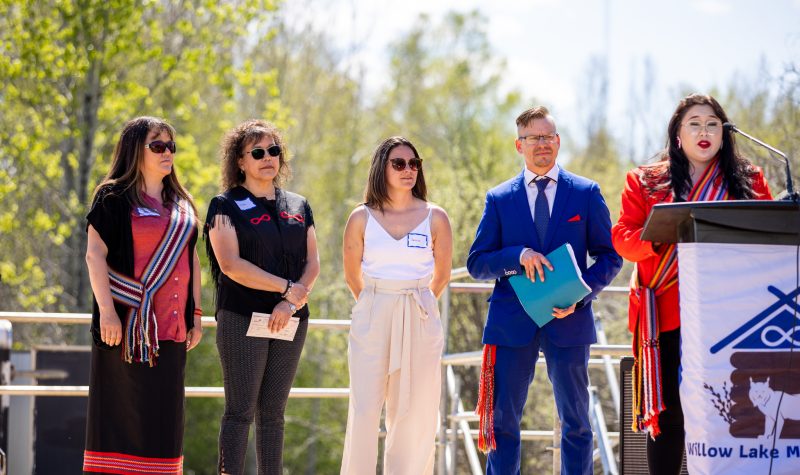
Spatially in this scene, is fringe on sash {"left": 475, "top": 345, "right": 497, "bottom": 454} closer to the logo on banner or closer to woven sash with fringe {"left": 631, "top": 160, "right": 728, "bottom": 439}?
woven sash with fringe {"left": 631, "top": 160, "right": 728, "bottom": 439}

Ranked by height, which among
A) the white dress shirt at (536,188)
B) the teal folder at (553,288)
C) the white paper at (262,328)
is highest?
the white dress shirt at (536,188)

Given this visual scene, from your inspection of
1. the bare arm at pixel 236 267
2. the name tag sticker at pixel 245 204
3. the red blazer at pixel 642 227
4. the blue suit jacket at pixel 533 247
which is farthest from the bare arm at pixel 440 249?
the red blazer at pixel 642 227

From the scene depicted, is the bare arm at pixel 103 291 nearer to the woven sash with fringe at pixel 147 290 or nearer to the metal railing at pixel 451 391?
the woven sash with fringe at pixel 147 290

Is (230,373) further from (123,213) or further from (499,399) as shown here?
(499,399)

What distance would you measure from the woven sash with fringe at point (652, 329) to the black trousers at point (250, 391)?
62.6 inches

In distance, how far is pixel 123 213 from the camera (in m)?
4.82

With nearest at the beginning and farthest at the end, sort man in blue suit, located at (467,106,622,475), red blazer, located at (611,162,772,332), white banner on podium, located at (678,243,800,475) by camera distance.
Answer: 1. white banner on podium, located at (678,243,800,475)
2. red blazer, located at (611,162,772,332)
3. man in blue suit, located at (467,106,622,475)

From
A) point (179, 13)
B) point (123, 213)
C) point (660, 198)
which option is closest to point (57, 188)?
point (179, 13)

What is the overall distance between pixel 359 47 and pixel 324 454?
10.2 metres

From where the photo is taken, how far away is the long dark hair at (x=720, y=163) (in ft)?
13.9

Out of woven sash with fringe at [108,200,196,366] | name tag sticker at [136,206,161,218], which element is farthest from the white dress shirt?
name tag sticker at [136,206,161,218]

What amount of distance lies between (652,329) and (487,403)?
887 millimetres

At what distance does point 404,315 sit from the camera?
5.01m

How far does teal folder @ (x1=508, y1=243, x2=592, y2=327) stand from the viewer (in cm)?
450
